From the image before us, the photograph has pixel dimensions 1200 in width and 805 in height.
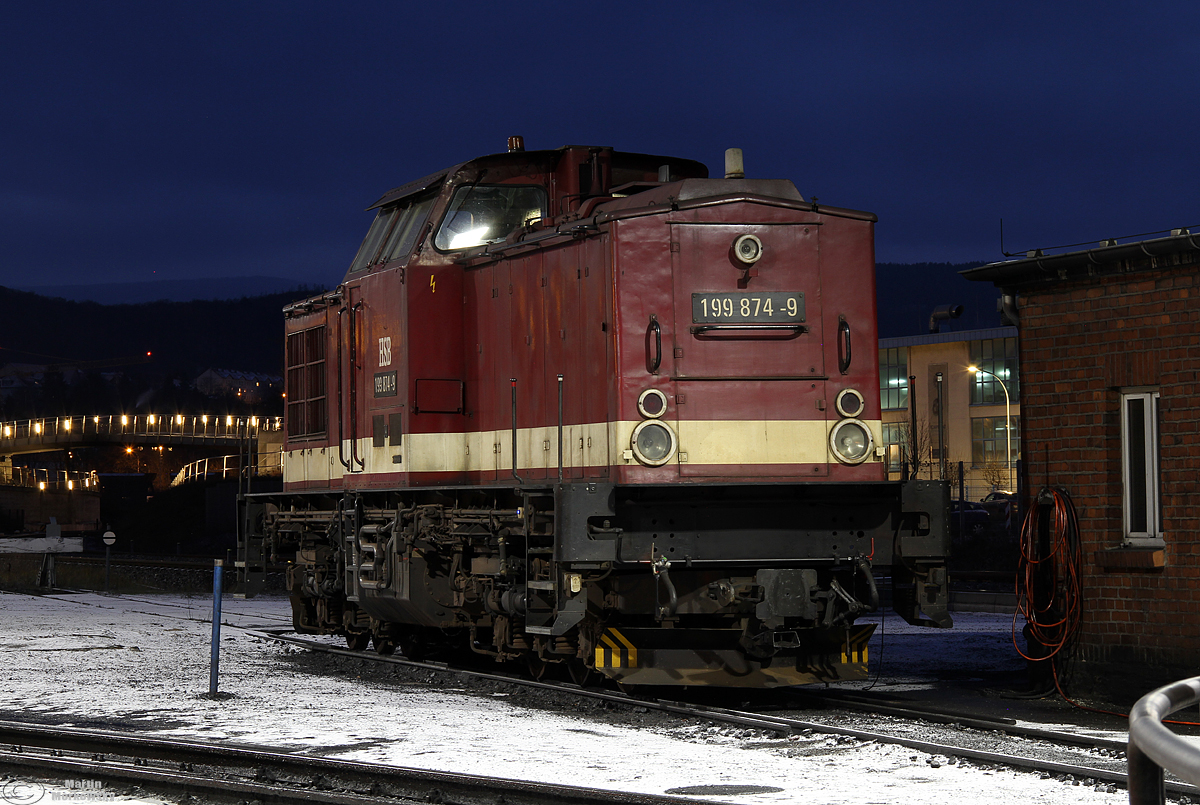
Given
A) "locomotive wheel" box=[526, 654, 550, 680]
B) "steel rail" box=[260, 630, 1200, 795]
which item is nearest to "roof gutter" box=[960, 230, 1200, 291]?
"steel rail" box=[260, 630, 1200, 795]

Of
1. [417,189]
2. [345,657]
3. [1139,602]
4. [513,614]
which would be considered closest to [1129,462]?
[1139,602]

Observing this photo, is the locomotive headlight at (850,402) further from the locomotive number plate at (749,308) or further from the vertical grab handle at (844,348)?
the locomotive number plate at (749,308)

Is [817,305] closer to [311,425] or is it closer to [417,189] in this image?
[417,189]

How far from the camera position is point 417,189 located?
12.4 metres

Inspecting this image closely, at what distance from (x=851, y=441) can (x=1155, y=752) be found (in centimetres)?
775

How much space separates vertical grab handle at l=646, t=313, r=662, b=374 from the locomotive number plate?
0.31 metres

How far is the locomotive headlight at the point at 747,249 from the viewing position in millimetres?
10086

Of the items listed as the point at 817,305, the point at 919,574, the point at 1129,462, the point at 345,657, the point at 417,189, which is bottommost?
the point at 345,657

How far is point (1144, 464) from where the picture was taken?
35.3ft

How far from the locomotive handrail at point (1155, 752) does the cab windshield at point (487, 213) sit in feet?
31.0

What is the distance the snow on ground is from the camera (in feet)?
22.7

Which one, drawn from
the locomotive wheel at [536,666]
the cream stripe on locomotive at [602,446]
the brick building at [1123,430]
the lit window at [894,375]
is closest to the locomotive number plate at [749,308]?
the cream stripe on locomotive at [602,446]

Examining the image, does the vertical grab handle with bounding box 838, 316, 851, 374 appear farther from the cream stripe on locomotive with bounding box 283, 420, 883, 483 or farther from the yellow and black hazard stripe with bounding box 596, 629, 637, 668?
the yellow and black hazard stripe with bounding box 596, 629, 637, 668

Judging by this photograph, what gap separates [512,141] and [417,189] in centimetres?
94
